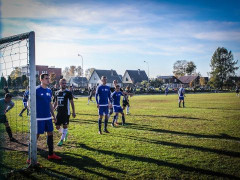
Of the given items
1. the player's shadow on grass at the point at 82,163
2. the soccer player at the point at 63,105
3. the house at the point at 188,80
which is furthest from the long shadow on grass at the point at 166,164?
the house at the point at 188,80

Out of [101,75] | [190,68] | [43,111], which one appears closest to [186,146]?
[43,111]

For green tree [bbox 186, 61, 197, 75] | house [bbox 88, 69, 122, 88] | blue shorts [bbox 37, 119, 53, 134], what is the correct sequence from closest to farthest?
blue shorts [bbox 37, 119, 53, 134] < house [bbox 88, 69, 122, 88] < green tree [bbox 186, 61, 197, 75]

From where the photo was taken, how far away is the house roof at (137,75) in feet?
265

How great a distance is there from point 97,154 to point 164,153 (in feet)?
7.35

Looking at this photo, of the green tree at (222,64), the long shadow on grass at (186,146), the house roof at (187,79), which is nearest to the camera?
the long shadow on grass at (186,146)

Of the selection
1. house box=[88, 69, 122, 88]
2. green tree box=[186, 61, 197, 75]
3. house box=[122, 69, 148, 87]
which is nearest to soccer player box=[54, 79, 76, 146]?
house box=[88, 69, 122, 88]

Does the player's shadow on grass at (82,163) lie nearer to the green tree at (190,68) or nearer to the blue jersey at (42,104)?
the blue jersey at (42,104)

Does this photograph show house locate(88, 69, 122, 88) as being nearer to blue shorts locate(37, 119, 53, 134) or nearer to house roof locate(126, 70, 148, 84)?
house roof locate(126, 70, 148, 84)

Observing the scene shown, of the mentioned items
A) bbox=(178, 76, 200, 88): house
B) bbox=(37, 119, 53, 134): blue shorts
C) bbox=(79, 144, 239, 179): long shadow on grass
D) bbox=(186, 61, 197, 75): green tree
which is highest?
bbox=(186, 61, 197, 75): green tree

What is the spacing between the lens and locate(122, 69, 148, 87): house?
3140 inches

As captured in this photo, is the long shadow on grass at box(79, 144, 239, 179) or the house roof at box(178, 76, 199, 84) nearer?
the long shadow on grass at box(79, 144, 239, 179)

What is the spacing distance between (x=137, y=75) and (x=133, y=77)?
332 cm

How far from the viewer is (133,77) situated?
80.9 m

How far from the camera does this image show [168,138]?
7.98 meters
